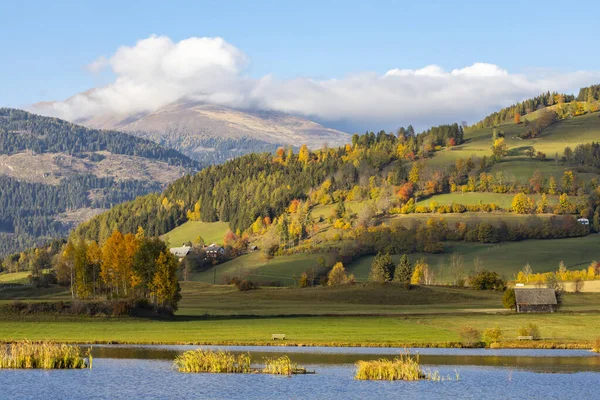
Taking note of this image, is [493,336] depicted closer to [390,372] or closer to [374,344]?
[374,344]

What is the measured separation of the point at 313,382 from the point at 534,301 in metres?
91.3

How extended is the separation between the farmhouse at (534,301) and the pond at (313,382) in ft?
214

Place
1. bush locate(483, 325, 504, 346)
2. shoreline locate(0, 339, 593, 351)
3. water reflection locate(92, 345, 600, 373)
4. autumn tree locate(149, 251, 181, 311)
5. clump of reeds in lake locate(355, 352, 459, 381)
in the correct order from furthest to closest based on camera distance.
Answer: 1. autumn tree locate(149, 251, 181, 311)
2. bush locate(483, 325, 504, 346)
3. shoreline locate(0, 339, 593, 351)
4. water reflection locate(92, 345, 600, 373)
5. clump of reeds in lake locate(355, 352, 459, 381)

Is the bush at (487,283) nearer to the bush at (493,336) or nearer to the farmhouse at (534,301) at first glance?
the farmhouse at (534,301)

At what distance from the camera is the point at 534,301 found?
15088cm

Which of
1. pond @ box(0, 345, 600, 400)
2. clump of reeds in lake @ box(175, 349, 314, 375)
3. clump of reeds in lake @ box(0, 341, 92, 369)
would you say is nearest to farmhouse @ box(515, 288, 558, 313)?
pond @ box(0, 345, 600, 400)

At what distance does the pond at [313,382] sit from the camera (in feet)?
201

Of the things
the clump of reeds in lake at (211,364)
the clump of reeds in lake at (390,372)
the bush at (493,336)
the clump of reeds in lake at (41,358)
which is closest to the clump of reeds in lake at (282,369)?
the clump of reeds in lake at (211,364)

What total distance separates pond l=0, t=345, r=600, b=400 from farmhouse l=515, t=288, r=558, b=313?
214 ft

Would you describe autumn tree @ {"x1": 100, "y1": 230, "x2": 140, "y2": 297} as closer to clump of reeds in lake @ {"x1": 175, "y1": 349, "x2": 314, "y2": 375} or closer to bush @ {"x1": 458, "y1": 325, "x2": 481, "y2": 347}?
bush @ {"x1": 458, "y1": 325, "x2": 481, "y2": 347}

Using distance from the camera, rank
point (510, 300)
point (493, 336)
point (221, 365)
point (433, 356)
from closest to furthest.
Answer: point (221, 365)
point (433, 356)
point (493, 336)
point (510, 300)

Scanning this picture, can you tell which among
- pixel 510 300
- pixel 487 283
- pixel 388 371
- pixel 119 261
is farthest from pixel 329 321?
pixel 487 283

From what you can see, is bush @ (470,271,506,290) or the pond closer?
the pond

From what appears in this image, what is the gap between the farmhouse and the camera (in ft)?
494
